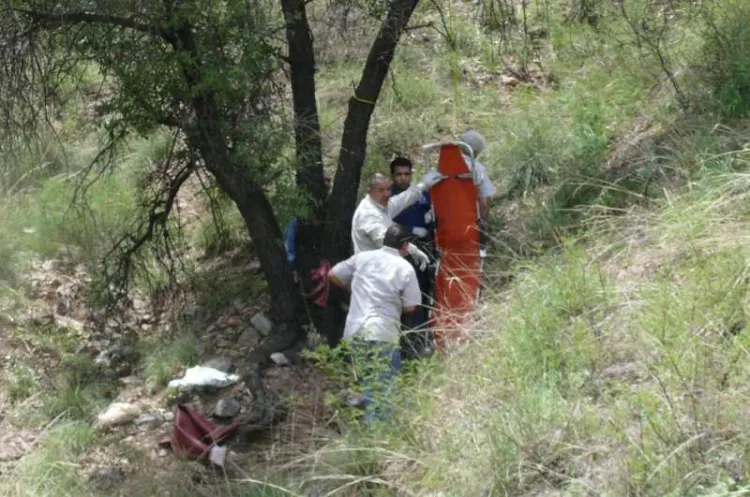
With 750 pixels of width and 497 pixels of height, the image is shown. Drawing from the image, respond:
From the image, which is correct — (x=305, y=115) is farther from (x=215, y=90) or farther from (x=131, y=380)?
(x=131, y=380)

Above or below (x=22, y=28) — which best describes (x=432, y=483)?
below

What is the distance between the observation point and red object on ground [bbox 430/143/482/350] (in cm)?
875

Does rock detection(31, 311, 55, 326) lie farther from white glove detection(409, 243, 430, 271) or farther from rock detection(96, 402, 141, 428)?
white glove detection(409, 243, 430, 271)

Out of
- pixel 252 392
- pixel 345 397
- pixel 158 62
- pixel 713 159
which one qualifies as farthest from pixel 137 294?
pixel 713 159

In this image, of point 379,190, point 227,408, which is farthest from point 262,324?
point 379,190

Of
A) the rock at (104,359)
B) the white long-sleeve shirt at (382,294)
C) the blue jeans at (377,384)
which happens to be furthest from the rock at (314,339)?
the blue jeans at (377,384)

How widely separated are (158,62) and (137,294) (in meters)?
3.61

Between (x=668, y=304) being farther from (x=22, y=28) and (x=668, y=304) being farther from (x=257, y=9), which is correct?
(x=22, y=28)

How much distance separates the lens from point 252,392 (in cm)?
950

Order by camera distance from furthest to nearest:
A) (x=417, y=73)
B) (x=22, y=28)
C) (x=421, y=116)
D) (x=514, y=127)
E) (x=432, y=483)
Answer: (x=417, y=73)
(x=421, y=116)
(x=514, y=127)
(x=22, y=28)
(x=432, y=483)

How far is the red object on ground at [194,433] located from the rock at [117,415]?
3.18ft

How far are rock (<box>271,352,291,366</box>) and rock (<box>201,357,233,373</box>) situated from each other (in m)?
0.44

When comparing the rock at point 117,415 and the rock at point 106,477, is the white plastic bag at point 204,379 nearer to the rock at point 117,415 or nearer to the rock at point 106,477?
the rock at point 117,415

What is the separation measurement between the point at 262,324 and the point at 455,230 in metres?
2.17
